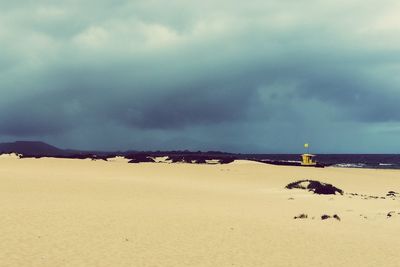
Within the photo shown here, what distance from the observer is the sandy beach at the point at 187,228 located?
47.3ft

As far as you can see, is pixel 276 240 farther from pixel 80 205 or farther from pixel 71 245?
pixel 80 205

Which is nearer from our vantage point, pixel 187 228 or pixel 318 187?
pixel 187 228

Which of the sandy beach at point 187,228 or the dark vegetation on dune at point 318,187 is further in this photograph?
the dark vegetation on dune at point 318,187

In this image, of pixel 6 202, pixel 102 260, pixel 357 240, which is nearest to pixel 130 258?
pixel 102 260

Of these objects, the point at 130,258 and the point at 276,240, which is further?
the point at 276,240

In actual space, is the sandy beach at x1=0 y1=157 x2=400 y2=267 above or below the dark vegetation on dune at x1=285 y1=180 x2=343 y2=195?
below

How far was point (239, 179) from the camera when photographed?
162 ft

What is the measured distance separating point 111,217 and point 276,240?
7.99 meters

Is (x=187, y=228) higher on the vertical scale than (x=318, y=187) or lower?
lower

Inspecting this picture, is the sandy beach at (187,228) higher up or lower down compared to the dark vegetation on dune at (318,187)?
lower down

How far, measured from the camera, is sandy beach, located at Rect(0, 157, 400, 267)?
47.3ft

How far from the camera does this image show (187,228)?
19.4 meters

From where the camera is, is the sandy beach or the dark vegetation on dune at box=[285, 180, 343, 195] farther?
the dark vegetation on dune at box=[285, 180, 343, 195]

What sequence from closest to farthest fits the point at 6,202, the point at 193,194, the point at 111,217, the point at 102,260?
1. the point at 102,260
2. the point at 111,217
3. the point at 6,202
4. the point at 193,194
